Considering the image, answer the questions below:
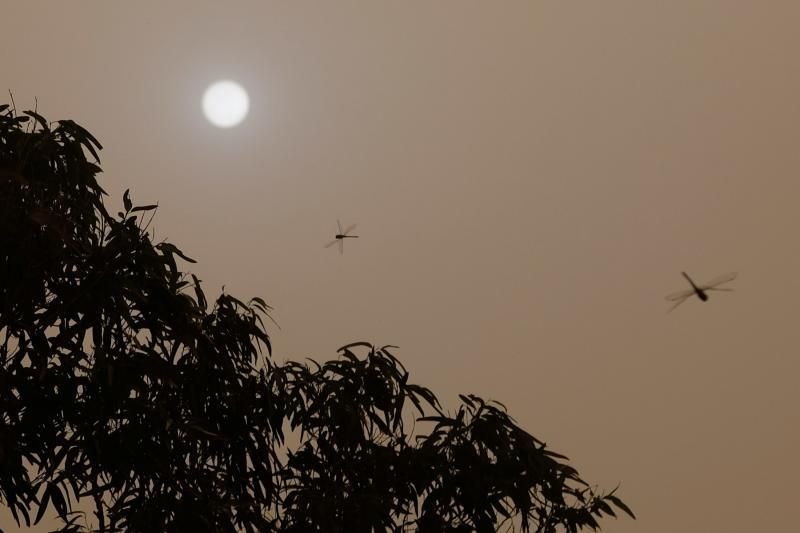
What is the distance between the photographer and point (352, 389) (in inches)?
122

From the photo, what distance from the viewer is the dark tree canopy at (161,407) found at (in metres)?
2.63

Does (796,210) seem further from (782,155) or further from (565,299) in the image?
(565,299)

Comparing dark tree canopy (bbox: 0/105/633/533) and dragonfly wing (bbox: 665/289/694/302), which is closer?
dark tree canopy (bbox: 0/105/633/533)

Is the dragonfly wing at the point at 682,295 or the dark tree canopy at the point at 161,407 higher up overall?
the dragonfly wing at the point at 682,295

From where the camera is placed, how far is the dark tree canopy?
263cm

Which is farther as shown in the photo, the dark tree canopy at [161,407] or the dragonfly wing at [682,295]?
the dragonfly wing at [682,295]

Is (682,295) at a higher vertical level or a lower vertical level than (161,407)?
higher

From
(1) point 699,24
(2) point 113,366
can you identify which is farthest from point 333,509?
(1) point 699,24

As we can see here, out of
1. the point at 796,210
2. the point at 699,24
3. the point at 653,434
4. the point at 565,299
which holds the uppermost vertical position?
the point at 699,24

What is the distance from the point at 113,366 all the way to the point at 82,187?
0.64 meters

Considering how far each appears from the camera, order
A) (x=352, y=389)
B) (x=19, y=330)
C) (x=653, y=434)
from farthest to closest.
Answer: (x=653, y=434) < (x=352, y=389) < (x=19, y=330)

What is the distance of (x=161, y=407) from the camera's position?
275 cm

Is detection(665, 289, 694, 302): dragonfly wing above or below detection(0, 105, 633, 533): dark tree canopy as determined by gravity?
above

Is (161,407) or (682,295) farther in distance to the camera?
(682,295)
